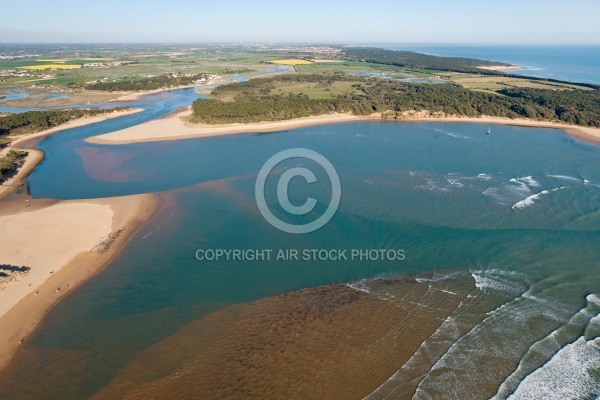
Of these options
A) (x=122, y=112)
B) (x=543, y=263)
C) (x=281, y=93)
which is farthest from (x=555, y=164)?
(x=122, y=112)

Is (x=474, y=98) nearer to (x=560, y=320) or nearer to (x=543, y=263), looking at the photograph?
(x=543, y=263)

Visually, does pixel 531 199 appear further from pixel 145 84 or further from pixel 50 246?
pixel 145 84

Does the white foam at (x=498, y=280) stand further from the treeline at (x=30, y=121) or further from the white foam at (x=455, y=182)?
the treeline at (x=30, y=121)

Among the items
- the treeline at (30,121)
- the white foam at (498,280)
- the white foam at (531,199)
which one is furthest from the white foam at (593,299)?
the treeline at (30,121)

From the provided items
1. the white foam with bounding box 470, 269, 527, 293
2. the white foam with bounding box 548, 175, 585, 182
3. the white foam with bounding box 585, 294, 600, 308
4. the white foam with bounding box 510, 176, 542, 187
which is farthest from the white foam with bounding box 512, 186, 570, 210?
the white foam with bounding box 585, 294, 600, 308

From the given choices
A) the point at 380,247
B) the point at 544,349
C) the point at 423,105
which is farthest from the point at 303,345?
the point at 423,105
